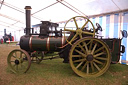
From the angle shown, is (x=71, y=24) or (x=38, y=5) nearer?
(x=38, y=5)

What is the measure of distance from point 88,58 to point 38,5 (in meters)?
4.70

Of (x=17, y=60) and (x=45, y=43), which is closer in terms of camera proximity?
(x=17, y=60)

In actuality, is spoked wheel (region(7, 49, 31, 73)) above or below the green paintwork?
below

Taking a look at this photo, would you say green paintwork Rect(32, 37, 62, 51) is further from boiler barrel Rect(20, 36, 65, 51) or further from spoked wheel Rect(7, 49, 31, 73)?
spoked wheel Rect(7, 49, 31, 73)

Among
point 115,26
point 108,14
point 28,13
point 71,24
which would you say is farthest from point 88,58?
point 71,24

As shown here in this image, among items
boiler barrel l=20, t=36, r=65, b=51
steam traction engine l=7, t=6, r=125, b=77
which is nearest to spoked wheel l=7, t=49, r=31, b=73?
steam traction engine l=7, t=6, r=125, b=77

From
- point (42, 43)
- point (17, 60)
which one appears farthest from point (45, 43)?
point (17, 60)

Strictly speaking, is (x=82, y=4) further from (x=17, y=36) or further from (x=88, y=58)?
(x=17, y=36)

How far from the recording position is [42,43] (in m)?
2.81

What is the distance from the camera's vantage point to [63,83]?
2.09 metres

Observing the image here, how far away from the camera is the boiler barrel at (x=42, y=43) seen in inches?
109

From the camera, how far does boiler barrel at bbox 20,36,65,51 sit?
276cm

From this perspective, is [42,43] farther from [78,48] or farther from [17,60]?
[78,48]

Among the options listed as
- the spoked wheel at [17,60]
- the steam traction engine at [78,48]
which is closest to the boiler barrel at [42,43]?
the steam traction engine at [78,48]
